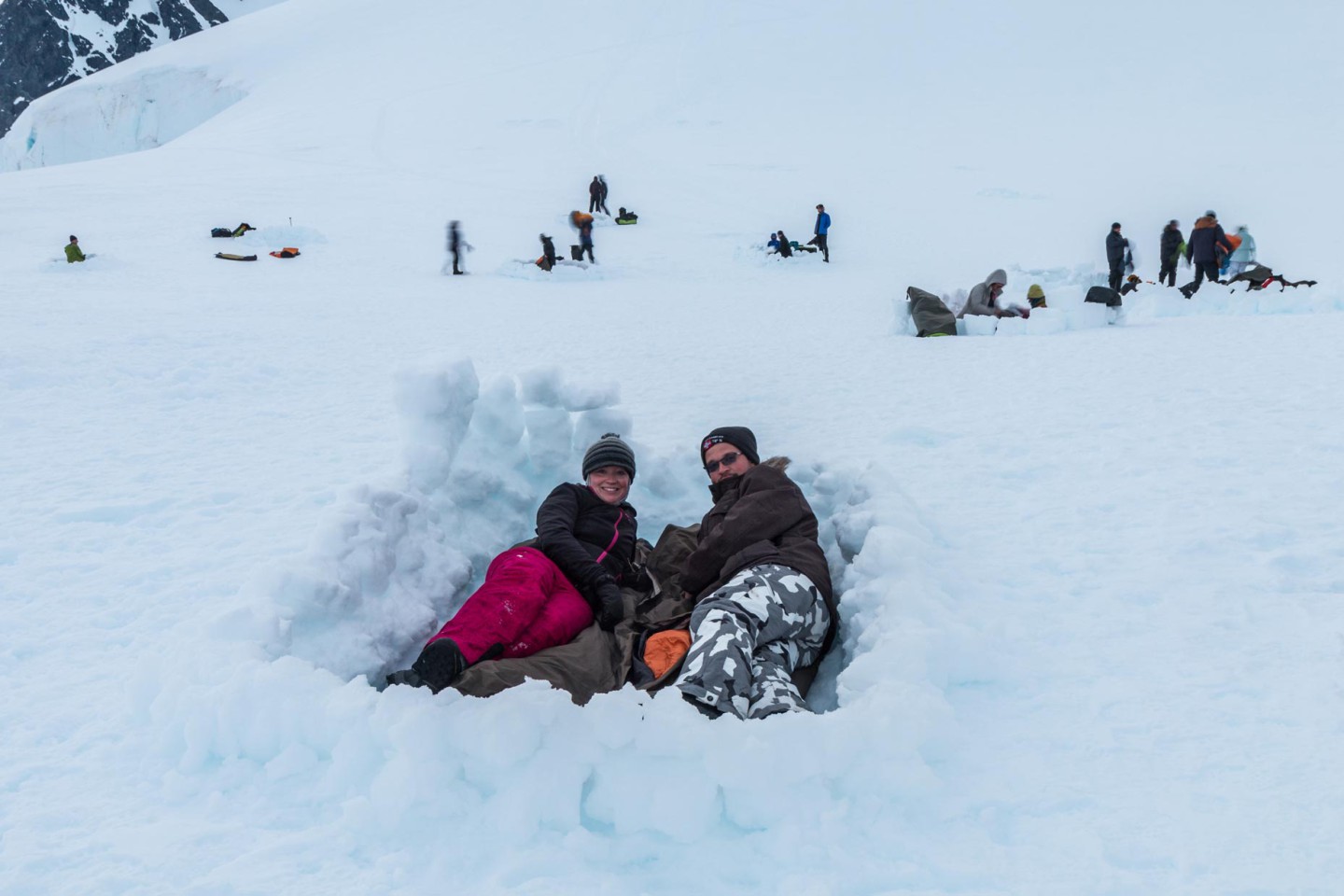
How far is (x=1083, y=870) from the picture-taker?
5.88ft

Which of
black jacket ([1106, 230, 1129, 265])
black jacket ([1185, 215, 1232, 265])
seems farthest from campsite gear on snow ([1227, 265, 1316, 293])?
black jacket ([1106, 230, 1129, 265])

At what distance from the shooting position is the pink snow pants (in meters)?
2.61

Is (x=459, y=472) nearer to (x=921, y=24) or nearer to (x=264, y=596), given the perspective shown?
(x=264, y=596)

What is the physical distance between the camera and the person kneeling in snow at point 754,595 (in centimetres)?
238

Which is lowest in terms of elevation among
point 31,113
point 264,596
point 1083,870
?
point 1083,870

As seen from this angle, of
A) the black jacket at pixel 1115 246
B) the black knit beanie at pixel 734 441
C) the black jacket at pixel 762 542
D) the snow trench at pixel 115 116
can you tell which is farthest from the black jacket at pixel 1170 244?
the snow trench at pixel 115 116

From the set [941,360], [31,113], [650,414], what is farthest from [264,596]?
[31,113]

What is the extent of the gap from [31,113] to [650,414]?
2594 inches

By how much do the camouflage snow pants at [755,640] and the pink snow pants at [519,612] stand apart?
0.47 m

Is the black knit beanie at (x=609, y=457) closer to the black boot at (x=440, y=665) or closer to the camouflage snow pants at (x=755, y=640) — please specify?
the camouflage snow pants at (x=755, y=640)

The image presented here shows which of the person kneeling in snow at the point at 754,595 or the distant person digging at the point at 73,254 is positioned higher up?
the distant person digging at the point at 73,254

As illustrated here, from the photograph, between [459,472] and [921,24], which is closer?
[459,472]

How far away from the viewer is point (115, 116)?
5200 centimetres

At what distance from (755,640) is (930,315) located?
6.16 metres
